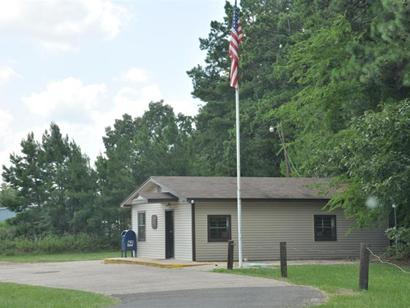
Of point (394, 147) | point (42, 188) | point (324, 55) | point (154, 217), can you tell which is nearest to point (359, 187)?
point (394, 147)

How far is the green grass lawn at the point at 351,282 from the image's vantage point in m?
13.1

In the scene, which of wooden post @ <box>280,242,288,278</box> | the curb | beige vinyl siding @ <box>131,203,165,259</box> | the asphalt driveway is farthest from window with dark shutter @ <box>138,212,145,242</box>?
wooden post @ <box>280,242,288,278</box>

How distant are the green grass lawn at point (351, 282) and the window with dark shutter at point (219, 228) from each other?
5.75 m

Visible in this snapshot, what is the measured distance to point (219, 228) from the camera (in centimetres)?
2739

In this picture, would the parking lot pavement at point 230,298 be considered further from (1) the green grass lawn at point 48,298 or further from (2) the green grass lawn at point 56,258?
(2) the green grass lawn at point 56,258

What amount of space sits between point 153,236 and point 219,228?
3462 millimetres

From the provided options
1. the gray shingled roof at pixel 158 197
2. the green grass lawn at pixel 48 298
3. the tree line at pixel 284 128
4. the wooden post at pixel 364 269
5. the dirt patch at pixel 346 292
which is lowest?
the green grass lawn at pixel 48 298

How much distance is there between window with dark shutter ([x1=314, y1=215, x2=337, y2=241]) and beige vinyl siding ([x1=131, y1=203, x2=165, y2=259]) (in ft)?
21.0

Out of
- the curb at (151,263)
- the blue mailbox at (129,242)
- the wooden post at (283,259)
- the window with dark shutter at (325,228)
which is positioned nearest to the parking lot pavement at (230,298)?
the wooden post at (283,259)

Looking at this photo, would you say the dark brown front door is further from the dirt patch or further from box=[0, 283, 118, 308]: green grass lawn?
the dirt patch

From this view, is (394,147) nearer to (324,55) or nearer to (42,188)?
(324,55)

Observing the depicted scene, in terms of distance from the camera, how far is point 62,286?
18.3m

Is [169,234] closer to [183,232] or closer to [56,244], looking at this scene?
[183,232]

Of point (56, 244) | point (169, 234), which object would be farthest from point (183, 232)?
point (56, 244)
